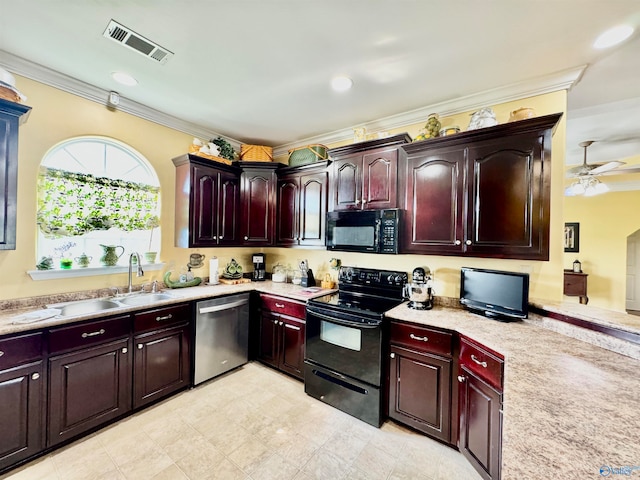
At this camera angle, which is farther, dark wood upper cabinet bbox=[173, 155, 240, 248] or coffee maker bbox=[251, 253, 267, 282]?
coffee maker bbox=[251, 253, 267, 282]

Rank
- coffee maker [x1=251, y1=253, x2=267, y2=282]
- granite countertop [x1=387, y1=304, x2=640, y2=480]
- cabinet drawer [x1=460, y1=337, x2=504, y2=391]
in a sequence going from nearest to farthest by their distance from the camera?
1. granite countertop [x1=387, y1=304, x2=640, y2=480]
2. cabinet drawer [x1=460, y1=337, x2=504, y2=391]
3. coffee maker [x1=251, y1=253, x2=267, y2=282]

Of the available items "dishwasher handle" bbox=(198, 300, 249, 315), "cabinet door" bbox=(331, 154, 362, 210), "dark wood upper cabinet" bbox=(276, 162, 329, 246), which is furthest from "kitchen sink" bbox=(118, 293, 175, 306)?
"cabinet door" bbox=(331, 154, 362, 210)

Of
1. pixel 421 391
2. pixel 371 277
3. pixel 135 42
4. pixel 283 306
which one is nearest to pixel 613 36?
pixel 371 277

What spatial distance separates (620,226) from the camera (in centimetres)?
474

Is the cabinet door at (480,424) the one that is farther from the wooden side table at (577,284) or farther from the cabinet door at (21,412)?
the wooden side table at (577,284)

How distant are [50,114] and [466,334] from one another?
3.74 meters

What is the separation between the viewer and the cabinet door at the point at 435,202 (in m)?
2.20

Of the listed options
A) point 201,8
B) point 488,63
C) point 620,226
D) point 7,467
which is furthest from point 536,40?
point 620,226

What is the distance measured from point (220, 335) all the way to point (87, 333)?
1137 mm

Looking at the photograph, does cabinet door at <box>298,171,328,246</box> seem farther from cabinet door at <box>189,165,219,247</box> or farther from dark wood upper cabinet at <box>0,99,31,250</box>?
dark wood upper cabinet at <box>0,99,31,250</box>

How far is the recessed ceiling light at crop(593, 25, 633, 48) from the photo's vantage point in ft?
5.23

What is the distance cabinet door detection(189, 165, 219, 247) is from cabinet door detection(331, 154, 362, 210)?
56.1 inches

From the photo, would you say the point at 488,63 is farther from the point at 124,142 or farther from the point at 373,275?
the point at 124,142

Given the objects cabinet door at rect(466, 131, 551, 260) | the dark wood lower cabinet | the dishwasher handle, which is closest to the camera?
cabinet door at rect(466, 131, 551, 260)
